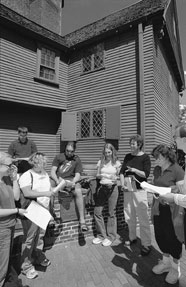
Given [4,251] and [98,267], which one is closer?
[4,251]

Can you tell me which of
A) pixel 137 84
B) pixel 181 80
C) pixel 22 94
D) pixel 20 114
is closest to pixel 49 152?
pixel 20 114

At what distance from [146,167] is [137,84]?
4.76m

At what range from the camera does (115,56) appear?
773 cm

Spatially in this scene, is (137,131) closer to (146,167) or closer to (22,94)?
(146,167)

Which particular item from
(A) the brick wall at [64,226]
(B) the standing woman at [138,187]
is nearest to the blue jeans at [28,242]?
(A) the brick wall at [64,226]

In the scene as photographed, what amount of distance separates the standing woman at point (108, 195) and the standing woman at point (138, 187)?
0.71 feet

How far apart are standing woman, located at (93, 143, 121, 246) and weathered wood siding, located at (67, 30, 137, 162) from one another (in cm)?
369

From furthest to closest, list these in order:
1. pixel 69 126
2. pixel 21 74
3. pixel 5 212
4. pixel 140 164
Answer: pixel 69 126 < pixel 21 74 < pixel 140 164 < pixel 5 212

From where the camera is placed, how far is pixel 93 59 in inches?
331

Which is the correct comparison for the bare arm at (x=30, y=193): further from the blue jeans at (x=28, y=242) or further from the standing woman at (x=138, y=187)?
the standing woman at (x=138, y=187)

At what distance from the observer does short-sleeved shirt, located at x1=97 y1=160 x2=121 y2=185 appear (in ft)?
11.5

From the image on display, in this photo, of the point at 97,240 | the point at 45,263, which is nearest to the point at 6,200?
the point at 45,263

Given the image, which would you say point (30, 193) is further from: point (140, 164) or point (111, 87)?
point (111, 87)

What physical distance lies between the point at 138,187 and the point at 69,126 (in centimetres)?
575
